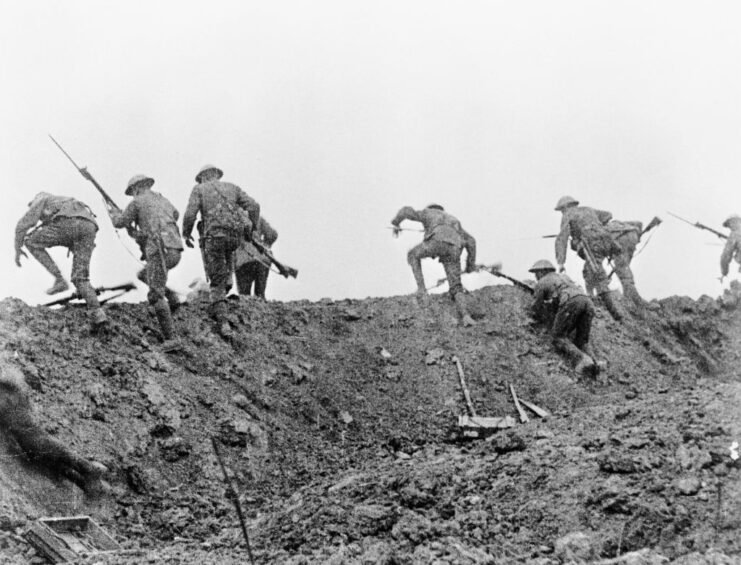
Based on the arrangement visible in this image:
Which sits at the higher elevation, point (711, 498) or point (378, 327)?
point (378, 327)

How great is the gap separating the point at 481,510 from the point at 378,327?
18.1ft

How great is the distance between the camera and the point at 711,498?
19.2ft

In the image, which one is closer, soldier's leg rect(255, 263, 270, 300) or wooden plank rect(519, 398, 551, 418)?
wooden plank rect(519, 398, 551, 418)

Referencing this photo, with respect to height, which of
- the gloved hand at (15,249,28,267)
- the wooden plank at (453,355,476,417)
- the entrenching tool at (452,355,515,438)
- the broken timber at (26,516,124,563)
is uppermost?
the gloved hand at (15,249,28,267)

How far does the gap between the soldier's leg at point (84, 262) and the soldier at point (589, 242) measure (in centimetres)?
721

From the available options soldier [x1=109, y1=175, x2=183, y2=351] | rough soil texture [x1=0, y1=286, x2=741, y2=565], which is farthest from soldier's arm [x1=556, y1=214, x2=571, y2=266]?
soldier [x1=109, y1=175, x2=183, y2=351]

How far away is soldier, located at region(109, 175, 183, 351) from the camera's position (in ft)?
30.8

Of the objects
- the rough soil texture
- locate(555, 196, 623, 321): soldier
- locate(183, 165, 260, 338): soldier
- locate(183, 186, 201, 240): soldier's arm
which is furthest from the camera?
locate(555, 196, 623, 321): soldier

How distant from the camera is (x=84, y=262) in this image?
903 cm

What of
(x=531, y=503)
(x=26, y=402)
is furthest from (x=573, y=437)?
(x=26, y=402)

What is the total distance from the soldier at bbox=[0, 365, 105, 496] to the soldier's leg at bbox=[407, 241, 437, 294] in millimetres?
6422

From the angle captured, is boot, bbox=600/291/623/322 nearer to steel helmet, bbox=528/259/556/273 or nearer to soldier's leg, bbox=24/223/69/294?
steel helmet, bbox=528/259/556/273

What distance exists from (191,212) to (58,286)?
1926 millimetres

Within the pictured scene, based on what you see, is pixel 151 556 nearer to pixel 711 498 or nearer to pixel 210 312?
pixel 711 498
